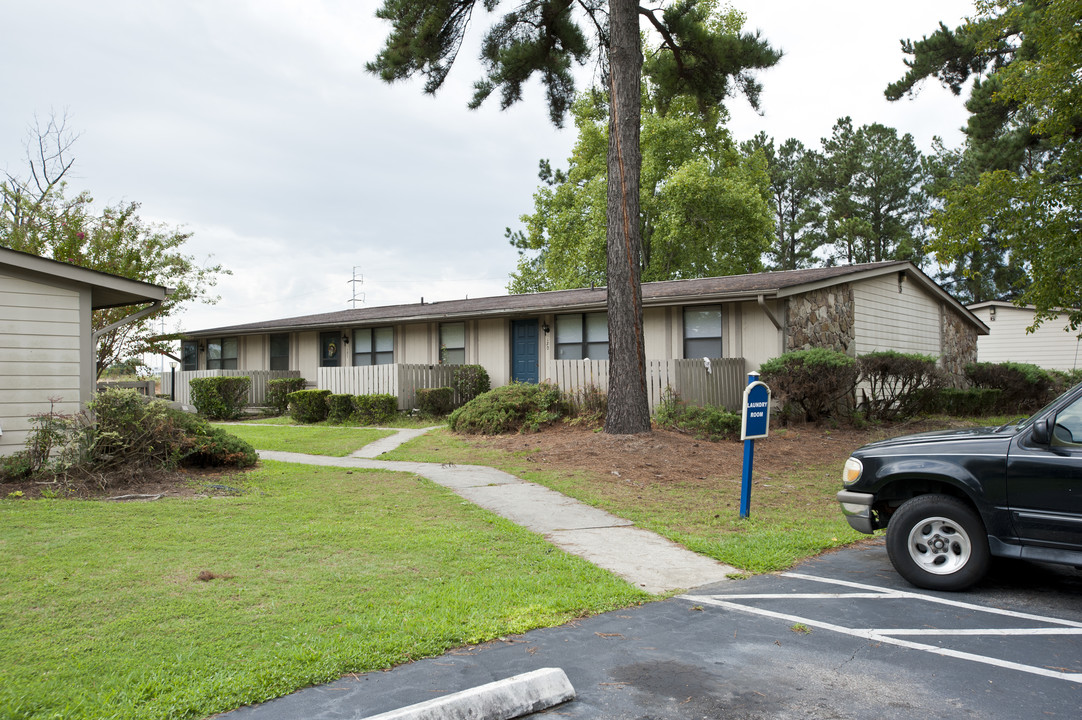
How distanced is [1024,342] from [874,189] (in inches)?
716

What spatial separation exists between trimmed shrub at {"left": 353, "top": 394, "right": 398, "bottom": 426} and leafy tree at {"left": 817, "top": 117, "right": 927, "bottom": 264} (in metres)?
32.7

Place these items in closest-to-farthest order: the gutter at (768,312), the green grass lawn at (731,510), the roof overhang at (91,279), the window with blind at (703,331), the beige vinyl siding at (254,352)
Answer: the green grass lawn at (731,510) → the roof overhang at (91,279) → the gutter at (768,312) → the window with blind at (703,331) → the beige vinyl siding at (254,352)

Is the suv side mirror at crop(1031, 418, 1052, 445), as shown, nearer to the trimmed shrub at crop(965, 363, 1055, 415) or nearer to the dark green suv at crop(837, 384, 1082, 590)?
the dark green suv at crop(837, 384, 1082, 590)

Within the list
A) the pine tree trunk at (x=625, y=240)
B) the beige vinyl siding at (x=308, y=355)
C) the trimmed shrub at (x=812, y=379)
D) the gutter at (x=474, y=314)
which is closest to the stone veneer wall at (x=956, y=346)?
the trimmed shrub at (x=812, y=379)

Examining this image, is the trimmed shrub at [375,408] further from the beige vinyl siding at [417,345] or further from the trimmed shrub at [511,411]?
Result: the trimmed shrub at [511,411]

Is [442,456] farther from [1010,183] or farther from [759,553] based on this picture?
[1010,183]

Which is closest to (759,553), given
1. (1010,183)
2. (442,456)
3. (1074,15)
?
(442,456)

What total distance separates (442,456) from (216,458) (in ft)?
12.0

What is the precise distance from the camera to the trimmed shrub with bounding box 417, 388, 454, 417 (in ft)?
61.3

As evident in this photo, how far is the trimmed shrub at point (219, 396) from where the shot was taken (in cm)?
2097

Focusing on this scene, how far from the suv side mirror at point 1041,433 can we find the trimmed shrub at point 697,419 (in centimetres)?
849

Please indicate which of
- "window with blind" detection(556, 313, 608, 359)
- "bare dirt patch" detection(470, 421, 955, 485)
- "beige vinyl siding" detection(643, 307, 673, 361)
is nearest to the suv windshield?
"bare dirt patch" detection(470, 421, 955, 485)

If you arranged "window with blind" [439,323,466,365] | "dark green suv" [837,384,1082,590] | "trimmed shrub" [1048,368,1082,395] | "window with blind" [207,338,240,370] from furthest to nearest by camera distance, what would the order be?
"window with blind" [207,338,240,370] < "trimmed shrub" [1048,368,1082,395] < "window with blind" [439,323,466,365] < "dark green suv" [837,384,1082,590]

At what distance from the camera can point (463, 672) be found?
3.71 metres
